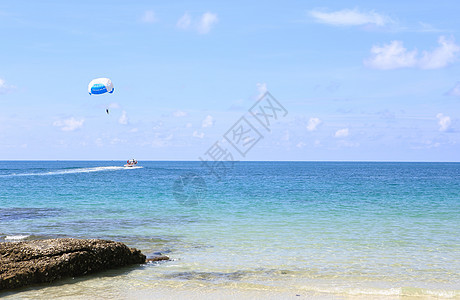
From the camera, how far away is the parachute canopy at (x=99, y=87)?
1357 inches

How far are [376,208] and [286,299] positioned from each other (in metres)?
19.7

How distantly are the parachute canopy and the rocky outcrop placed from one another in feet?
82.6

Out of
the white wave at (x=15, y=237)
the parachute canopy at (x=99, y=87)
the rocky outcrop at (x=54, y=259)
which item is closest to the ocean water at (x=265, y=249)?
the white wave at (x=15, y=237)

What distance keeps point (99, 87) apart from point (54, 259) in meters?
26.3

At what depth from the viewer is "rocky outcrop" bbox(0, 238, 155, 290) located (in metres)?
9.52

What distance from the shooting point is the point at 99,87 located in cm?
3453

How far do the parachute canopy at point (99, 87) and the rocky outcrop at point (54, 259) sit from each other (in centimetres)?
2517

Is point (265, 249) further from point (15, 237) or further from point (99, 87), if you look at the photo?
point (99, 87)

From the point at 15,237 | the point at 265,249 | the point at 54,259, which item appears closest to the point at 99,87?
the point at 15,237

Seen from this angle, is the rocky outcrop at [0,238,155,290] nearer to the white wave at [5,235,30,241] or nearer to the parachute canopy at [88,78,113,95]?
the white wave at [5,235,30,241]

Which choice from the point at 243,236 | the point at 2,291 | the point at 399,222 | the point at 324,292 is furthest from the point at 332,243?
the point at 2,291

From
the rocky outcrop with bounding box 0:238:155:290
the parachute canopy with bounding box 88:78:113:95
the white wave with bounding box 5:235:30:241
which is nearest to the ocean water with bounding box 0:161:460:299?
the white wave with bounding box 5:235:30:241

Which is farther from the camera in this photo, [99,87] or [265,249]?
[99,87]

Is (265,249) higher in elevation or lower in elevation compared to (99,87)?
lower
